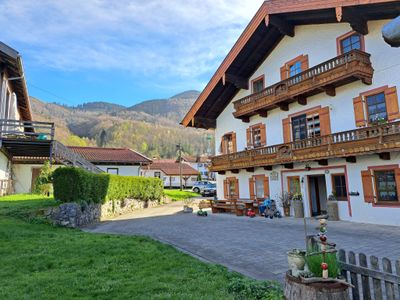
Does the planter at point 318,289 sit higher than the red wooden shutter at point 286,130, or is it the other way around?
the red wooden shutter at point 286,130

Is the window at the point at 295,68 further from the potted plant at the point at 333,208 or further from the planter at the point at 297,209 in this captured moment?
the planter at the point at 297,209

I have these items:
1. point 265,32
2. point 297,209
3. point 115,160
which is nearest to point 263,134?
point 297,209

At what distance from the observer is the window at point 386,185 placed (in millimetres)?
12370

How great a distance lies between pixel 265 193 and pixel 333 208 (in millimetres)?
4930

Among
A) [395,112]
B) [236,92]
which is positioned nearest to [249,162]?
[236,92]

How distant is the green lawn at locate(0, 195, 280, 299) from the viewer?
15.9 feet

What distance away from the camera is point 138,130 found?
125 m

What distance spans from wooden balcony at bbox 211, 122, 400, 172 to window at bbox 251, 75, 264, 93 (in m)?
4.57

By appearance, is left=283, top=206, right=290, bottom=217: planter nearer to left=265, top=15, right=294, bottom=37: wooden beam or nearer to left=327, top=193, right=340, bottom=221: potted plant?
left=327, top=193, right=340, bottom=221: potted plant

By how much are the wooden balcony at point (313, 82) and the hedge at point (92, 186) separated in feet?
31.4

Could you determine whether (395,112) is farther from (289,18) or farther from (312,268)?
(312,268)

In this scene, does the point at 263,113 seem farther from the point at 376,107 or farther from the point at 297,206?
the point at 376,107

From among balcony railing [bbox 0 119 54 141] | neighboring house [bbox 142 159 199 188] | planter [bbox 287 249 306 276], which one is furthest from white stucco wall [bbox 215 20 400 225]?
neighboring house [bbox 142 159 199 188]

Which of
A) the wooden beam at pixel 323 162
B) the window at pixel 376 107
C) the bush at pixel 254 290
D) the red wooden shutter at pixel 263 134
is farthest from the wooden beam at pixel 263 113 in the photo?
the bush at pixel 254 290
